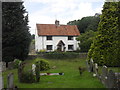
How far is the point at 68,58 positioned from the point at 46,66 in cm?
1136

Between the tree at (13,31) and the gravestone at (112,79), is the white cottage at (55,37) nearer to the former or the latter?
the tree at (13,31)

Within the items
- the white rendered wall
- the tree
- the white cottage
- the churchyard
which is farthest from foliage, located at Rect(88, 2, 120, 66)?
the white rendered wall

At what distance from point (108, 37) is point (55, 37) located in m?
24.8

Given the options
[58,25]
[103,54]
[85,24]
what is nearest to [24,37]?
[103,54]

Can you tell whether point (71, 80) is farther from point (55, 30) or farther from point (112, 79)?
point (55, 30)

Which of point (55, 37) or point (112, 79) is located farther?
point (55, 37)

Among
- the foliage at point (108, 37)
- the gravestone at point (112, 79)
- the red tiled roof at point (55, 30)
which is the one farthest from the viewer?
the red tiled roof at point (55, 30)

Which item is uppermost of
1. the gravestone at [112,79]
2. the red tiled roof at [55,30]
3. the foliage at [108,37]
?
the red tiled roof at [55,30]

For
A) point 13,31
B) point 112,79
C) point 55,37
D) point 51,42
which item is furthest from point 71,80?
point 55,37

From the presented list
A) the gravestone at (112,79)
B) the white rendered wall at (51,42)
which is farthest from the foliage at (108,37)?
the white rendered wall at (51,42)

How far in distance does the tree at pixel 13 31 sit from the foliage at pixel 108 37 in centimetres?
1074

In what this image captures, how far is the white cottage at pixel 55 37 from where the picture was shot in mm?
43375

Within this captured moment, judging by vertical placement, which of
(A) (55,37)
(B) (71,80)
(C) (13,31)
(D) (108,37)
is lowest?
(B) (71,80)

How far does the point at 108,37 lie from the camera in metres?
20.4
